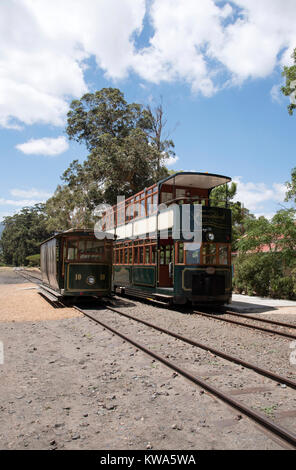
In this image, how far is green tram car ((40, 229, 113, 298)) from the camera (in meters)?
13.9

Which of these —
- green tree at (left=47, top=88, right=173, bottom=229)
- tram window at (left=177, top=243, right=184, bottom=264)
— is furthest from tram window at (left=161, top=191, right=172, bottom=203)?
green tree at (left=47, top=88, right=173, bottom=229)

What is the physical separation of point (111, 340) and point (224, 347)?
7.83 feet

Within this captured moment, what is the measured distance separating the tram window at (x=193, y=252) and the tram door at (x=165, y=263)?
3.23ft

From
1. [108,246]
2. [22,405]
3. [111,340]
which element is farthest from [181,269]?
[22,405]

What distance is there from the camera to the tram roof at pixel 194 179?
1407 cm

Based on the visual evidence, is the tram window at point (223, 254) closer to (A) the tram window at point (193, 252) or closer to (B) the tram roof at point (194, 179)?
(A) the tram window at point (193, 252)

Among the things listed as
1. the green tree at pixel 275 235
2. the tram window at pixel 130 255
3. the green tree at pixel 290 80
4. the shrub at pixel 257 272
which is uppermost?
the green tree at pixel 290 80

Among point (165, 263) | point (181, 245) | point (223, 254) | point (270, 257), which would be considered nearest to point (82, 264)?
point (165, 263)

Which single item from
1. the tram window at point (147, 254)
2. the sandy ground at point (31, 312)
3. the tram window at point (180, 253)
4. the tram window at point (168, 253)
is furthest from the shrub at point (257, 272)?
the sandy ground at point (31, 312)

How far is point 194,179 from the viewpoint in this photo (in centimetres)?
1468

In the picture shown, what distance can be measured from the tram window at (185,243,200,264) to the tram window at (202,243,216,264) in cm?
28

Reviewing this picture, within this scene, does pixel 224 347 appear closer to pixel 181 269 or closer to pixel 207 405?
pixel 207 405

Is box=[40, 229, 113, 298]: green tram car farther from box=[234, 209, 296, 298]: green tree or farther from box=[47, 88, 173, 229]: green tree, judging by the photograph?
box=[47, 88, 173, 229]: green tree

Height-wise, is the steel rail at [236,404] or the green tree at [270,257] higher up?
the green tree at [270,257]
